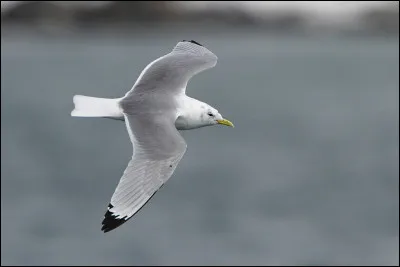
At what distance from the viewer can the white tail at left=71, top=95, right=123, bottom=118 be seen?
23.1ft

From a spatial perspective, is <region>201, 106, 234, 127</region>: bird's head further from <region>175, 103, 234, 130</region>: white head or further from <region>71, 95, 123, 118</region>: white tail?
<region>71, 95, 123, 118</region>: white tail

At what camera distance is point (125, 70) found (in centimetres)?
3534

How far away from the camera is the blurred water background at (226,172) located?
1650cm

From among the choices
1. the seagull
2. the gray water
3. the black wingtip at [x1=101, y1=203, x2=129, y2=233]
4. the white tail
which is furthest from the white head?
the gray water

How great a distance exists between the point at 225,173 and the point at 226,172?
2.1 inches

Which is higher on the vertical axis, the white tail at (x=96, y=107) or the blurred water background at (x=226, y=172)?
the blurred water background at (x=226, y=172)

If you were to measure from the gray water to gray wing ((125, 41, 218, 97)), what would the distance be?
757 centimetres

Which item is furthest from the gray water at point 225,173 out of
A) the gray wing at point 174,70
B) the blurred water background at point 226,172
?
the gray wing at point 174,70

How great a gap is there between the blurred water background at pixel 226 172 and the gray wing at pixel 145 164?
8.34 m

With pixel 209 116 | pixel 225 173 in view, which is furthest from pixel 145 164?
pixel 225 173

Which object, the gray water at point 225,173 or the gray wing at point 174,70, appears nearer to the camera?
the gray wing at point 174,70

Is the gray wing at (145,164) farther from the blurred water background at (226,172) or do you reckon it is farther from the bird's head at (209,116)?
the blurred water background at (226,172)

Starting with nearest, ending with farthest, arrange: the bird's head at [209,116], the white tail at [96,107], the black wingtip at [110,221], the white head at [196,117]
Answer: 1. the black wingtip at [110,221]
2. the white tail at [96,107]
3. the white head at [196,117]
4. the bird's head at [209,116]

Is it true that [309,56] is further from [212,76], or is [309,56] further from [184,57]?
[184,57]
